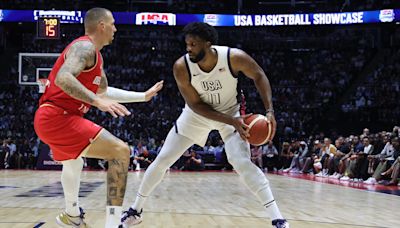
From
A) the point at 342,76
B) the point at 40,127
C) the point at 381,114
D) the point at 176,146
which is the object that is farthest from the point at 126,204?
the point at 342,76

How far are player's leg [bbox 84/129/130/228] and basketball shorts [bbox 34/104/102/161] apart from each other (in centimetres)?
6

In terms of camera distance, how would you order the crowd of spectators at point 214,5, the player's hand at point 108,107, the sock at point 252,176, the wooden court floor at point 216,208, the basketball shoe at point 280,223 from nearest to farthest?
the player's hand at point 108,107 → the basketball shoe at point 280,223 → the sock at point 252,176 → the wooden court floor at point 216,208 → the crowd of spectators at point 214,5

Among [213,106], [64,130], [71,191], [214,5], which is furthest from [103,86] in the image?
[214,5]

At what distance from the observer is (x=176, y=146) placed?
175 inches

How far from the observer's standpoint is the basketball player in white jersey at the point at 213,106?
4121 millimetres

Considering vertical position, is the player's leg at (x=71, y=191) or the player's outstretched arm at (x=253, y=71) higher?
the player's outstretched arm at (x=253, y=71)

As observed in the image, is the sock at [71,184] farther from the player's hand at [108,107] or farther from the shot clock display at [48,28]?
the shot clock display at [48,28]

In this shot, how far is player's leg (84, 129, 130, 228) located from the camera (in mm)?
3623

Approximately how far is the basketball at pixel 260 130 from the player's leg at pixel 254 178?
0.16m

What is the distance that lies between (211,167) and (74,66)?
14.9 m

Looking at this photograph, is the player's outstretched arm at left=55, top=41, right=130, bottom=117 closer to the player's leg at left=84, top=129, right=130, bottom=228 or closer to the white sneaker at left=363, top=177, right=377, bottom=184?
the player's leg at left=84, top=129, right=130, bottom=228

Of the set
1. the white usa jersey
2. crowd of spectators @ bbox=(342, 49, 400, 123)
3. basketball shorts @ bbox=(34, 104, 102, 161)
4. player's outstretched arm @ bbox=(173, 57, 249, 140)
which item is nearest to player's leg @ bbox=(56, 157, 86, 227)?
basketball shorts @ bbox=(34, 104, 102, 161)

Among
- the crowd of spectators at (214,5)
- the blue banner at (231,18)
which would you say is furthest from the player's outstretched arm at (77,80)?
the crowd of spectators at (214,5)

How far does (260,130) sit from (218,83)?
0.55 m
